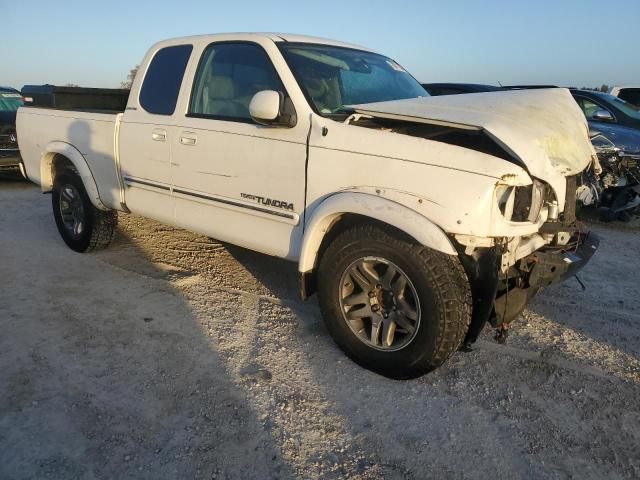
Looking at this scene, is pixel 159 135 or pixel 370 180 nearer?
pixel 370 180

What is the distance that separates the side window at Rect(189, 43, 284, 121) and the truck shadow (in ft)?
5.05

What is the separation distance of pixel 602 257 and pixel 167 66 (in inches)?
189

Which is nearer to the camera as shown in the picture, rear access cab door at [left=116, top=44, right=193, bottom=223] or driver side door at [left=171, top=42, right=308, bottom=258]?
driver side door at [left=171, top=42, right=308, bottom=258]

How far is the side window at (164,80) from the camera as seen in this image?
418 cm

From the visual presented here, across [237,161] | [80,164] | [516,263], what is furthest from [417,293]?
[80,164]

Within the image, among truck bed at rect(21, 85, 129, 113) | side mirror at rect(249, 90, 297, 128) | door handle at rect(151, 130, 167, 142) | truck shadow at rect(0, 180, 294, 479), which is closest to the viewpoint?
truck shadow at rect(0, 180, 294, 479)

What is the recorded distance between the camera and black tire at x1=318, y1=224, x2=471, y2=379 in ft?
9.20

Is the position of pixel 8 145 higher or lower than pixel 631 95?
lower

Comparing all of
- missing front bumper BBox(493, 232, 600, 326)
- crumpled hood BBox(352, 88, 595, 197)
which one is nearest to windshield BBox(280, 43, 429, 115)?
crumpled hood BBox(352, 88, 595, 197)

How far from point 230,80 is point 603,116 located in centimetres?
630

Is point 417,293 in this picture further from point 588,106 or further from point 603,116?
point 588,106

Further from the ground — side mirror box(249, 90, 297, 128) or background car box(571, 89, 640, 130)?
background car box(571, 89, 640, 130)

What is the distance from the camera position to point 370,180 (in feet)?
9.63

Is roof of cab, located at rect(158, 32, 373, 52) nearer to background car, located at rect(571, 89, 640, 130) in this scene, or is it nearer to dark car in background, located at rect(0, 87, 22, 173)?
background car, located at rect(571, 89, 640, 130)
